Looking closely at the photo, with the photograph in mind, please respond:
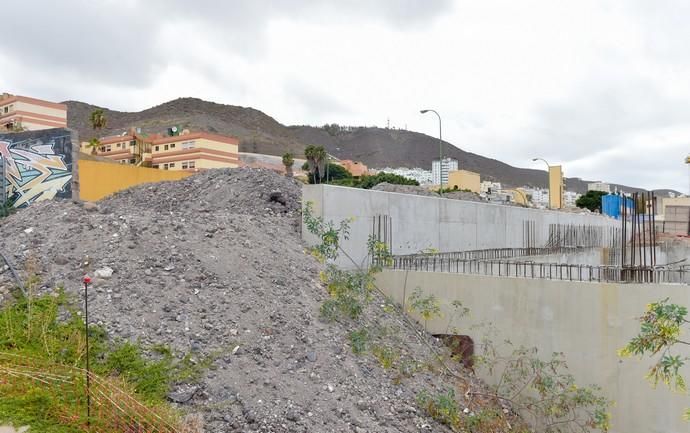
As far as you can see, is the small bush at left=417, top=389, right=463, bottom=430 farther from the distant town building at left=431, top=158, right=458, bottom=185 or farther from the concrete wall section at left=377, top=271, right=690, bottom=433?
the distant town building at left=431, top=158, right=458, bottom=185

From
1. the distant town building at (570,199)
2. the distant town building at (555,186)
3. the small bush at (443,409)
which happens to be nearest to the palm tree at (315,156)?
the distant town building at (555,186)

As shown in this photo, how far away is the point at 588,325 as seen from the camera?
905 cm

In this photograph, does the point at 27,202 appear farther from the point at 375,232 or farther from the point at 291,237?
the point at 375,232

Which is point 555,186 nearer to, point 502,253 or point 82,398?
point 502,253

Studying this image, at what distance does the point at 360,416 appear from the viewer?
6867mm

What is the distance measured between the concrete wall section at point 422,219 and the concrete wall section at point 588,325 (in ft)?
10.2

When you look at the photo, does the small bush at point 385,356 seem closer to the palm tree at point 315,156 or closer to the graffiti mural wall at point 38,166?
the graffiti mural wall at point 38,166

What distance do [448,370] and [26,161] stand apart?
1400 centimetres

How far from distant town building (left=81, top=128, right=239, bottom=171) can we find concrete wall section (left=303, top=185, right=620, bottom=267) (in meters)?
33.4

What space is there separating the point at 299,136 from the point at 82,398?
162200 mm

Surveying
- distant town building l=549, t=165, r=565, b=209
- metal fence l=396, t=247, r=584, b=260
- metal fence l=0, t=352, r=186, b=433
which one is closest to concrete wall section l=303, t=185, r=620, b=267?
metal fence l=396, t=247, r=584, b=260

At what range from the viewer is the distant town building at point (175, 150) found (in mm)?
46938

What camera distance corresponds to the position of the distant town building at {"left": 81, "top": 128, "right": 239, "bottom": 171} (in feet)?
154

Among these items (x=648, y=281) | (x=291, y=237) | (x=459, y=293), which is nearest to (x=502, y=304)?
(x=459, y=293)
